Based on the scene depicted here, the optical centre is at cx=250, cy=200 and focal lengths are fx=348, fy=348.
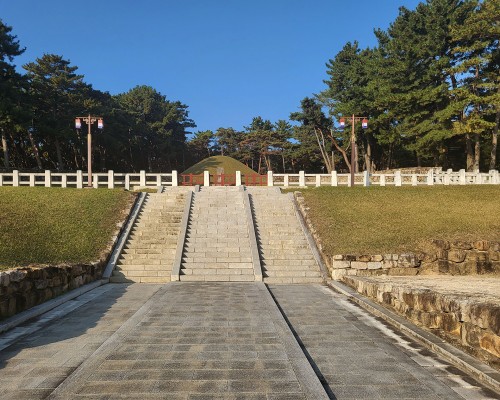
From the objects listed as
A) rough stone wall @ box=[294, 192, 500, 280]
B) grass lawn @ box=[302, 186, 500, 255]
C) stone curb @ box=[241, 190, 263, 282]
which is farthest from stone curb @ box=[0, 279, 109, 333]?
grass lawn @ box=[302, 186, 500, 255]

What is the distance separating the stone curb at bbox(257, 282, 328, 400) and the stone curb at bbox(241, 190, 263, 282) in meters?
4.38

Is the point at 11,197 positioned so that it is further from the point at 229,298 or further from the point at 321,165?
the point at 321,165

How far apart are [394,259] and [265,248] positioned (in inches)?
179

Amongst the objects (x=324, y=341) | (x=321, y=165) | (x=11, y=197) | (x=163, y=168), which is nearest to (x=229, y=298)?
(x=324, y=341)

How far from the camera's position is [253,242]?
13281mm

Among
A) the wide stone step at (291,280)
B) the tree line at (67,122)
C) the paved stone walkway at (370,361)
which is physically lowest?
the wide stone step at (291,280)

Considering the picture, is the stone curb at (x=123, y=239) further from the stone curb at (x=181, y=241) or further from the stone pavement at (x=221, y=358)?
the stone pavement at (x=221, y=358)

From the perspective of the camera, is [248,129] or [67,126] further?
[248,129]

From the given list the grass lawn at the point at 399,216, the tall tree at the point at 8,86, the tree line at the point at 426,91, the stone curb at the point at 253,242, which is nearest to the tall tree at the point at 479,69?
the tree line at the point at 426,91

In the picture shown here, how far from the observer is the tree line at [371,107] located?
2969 cm

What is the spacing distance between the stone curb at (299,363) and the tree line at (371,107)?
16.5 metres

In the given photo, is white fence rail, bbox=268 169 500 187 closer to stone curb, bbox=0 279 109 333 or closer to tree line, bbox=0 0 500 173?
tree line, bbox=0 0 500 173

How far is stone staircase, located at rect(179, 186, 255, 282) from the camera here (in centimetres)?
1157

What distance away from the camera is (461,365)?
4.61 m
